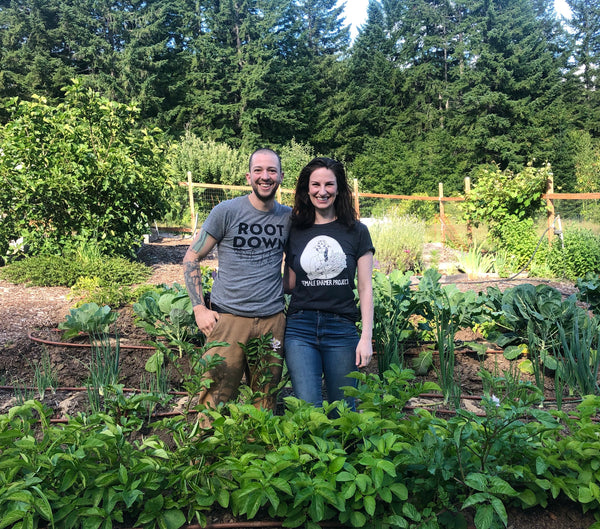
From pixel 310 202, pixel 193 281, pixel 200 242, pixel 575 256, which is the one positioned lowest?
pixel 575 256

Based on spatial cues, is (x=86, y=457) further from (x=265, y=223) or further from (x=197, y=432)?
(x=265, y=223)

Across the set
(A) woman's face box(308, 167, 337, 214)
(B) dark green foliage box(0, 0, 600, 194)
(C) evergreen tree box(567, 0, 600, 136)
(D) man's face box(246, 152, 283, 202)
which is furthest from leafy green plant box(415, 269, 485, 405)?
(C) evergreen tree box(567, 0, 600, 136)

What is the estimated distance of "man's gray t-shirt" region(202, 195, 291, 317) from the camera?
94.3 inches

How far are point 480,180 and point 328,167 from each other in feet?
29.8

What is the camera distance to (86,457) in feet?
5.47

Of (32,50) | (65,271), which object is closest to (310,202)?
(65,271)

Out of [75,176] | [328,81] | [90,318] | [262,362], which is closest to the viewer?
[262,362]

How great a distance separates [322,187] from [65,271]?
5.13m

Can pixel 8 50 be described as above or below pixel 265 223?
above

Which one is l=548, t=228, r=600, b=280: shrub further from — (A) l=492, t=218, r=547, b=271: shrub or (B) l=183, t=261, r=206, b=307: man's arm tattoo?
(B) l=183, t=261, r=206, b=307: man's arm tattoo

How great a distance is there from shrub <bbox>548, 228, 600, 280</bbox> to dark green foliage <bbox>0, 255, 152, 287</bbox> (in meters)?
6.34

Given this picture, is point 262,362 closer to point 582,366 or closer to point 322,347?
point 322,347

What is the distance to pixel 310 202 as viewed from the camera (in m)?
2.52

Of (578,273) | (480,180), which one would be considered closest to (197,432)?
(578,273)
